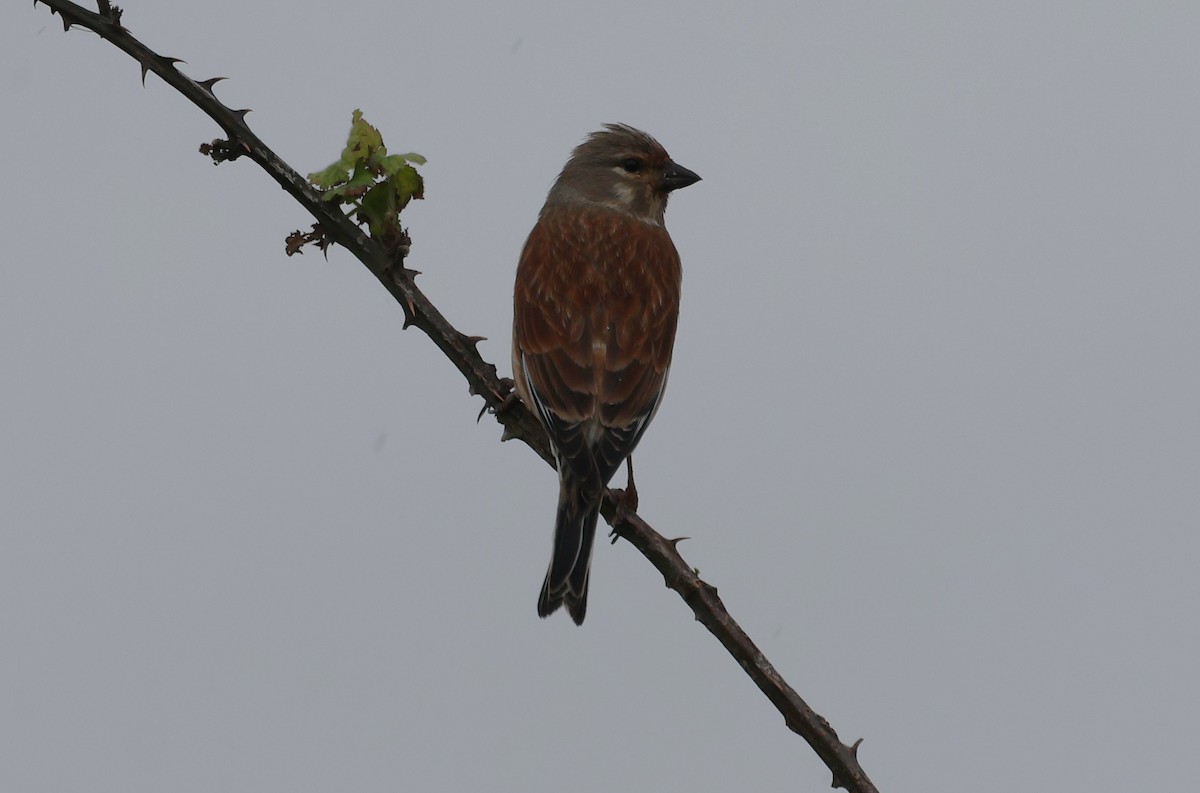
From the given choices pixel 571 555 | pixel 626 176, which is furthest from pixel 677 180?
pixel 571 555

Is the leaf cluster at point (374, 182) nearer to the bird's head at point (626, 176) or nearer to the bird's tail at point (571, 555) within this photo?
the bird's tail at point (571, 555)

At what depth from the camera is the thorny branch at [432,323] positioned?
2.99m

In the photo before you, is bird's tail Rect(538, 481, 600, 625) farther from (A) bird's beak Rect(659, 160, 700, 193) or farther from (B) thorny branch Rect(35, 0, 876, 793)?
(A) bird's beak Rect(659, 160, 700, 193)

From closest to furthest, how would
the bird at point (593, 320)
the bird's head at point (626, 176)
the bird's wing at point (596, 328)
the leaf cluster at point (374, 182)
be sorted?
the leaf cluster at point (374, 182) < the bird at point (593, 320) < the bird's wing at point (596, 328) < the bird's head at point (626, 176)

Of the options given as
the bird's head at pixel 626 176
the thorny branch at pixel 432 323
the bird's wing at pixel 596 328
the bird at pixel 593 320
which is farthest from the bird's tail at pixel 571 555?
the bird's head at pixel 626 176

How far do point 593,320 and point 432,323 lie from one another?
172cm

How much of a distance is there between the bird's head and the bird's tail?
2.19 metres

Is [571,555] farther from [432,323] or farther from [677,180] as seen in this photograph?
[677,180]

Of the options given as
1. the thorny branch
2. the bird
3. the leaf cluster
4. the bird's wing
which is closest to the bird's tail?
the bird

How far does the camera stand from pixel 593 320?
17.2ft

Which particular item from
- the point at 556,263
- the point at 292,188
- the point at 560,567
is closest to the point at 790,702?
the point at 560,567

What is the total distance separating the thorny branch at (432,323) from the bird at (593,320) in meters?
0.45

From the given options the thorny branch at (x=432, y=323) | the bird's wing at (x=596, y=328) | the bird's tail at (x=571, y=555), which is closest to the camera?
the thorny branch at (x=432, y=323)

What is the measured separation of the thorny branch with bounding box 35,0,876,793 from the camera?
9.80 ft
